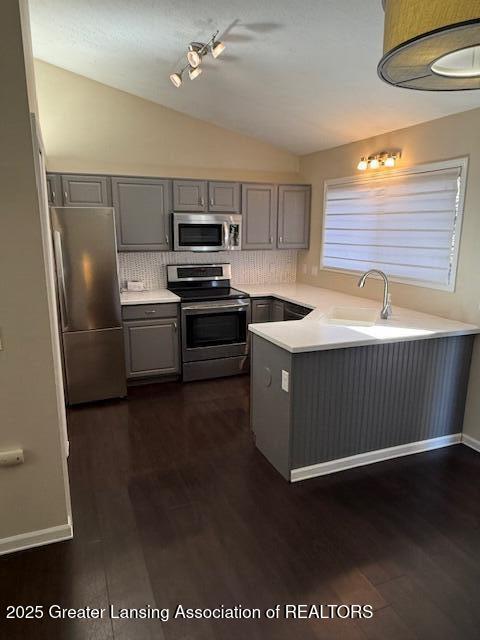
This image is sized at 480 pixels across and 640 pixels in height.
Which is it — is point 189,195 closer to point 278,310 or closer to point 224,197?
point 224,197

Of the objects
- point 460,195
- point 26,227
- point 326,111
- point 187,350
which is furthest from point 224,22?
point 187,350

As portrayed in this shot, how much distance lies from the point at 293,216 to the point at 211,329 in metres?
1.74

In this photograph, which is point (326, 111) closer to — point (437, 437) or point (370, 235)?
point (370, 235)

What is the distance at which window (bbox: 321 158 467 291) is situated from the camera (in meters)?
3.25

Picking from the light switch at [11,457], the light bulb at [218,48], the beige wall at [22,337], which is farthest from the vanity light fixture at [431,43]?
the light switch at [11,457]

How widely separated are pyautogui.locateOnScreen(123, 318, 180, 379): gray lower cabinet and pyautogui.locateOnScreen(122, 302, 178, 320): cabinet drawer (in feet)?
0.14

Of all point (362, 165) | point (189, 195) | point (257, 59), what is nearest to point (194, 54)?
point (257, 59)

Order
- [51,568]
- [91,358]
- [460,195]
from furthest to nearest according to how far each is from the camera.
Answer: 1. [91,358]
2. [460,195]
3. [51,568]

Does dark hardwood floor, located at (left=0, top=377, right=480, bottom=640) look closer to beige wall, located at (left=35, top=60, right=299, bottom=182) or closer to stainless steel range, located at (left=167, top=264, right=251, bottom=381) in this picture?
stainless steel range, located at (left=167, top=264, right=251, bottom=381)

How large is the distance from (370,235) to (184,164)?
223cm

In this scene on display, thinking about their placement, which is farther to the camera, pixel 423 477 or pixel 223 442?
pixel 223 442

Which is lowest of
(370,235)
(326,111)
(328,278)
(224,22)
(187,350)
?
(187,350)

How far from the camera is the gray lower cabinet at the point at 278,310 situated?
14.9 ft

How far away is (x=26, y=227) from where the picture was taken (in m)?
1.91
